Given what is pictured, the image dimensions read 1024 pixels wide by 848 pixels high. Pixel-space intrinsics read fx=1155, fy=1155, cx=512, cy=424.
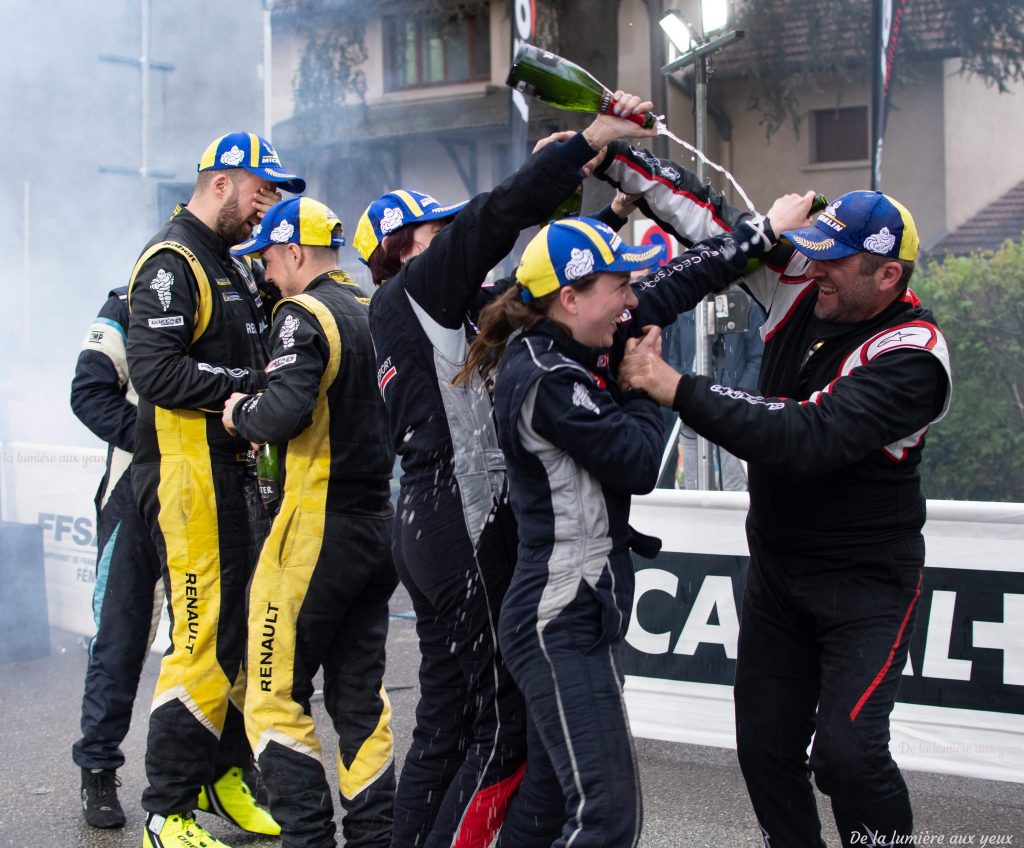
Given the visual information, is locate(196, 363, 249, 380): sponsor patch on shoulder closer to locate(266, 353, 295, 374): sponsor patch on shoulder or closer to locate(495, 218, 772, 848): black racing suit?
locate(266, 353, 295, 374): sponsor patch on shoulder

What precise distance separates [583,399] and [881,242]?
91cm

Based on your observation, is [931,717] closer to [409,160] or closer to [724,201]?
[724,201]

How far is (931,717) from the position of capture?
163 inches

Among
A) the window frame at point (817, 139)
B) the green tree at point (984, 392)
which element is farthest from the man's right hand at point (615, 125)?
the window frame at point (817, 139)

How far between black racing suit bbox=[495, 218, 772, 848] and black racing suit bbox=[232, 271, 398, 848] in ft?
2.79

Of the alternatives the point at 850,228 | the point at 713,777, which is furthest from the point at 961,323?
the point at 850,228

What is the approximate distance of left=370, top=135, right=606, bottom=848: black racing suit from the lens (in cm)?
308

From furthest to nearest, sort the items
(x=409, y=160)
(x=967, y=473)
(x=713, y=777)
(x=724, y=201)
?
(x=409, y=160)
(x=967, y=473)
(x=713, y=777)
(x=724, y=201)

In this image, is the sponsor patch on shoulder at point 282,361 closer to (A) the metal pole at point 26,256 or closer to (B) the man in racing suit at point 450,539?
(B) the man in racing suit at point 450,539

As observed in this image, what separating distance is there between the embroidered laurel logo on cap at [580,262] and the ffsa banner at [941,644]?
79.8 inches

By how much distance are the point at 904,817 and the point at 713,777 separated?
64.5 inches

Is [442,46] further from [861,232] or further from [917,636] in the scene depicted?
[861,232]

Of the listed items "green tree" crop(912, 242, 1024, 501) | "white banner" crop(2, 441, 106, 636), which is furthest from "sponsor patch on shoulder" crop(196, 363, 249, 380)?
"green tree" crop(912, 242, 1024, 501)

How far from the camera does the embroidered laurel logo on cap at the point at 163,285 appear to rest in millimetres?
3676
